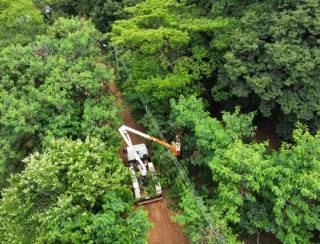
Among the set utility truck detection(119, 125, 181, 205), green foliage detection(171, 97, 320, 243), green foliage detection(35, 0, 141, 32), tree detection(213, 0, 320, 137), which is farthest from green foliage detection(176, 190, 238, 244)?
green foliage detection(35, 0, 141, 32)

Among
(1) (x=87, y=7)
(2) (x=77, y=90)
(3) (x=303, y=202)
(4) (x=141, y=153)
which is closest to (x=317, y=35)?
(3) (x=303, y=202)

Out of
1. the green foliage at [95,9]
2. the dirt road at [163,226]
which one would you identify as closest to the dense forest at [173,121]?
the dirt road at [163,226]

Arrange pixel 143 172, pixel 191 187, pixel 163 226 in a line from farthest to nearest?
1. pixel 143 172
2. pixel 163 226
3. pixel 191 187

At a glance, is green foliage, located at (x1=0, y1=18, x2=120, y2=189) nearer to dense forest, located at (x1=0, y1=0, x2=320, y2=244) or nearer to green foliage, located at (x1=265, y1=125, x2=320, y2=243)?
dense forest, located at (x1=0, y1=0, x2=320, y2=244)

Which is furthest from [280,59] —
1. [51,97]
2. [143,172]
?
[51,97]

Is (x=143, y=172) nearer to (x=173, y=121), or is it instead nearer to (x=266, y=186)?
(x=173, y=121)

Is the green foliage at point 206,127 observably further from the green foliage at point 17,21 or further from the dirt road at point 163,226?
the green foliage at point 17,21
